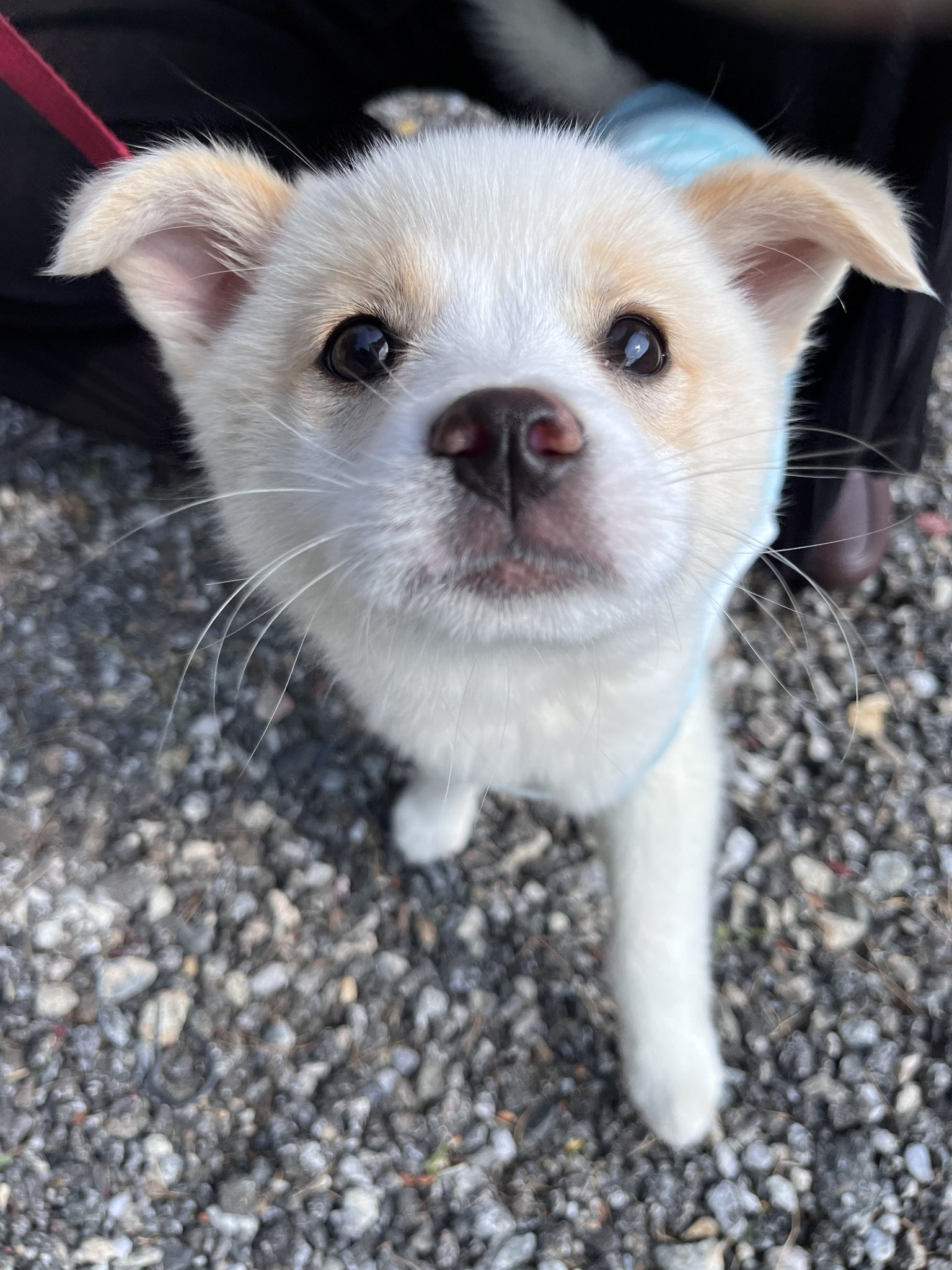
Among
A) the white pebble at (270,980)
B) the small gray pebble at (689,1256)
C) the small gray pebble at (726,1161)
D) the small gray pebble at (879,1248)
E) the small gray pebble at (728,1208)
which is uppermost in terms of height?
the small gray pebble at (879,1248)

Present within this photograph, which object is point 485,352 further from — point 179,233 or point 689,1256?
point 689,1256

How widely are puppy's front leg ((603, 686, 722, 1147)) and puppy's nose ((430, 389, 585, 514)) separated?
832 millimetres

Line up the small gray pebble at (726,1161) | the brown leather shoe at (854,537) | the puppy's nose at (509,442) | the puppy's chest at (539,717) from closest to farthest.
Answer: the puppy's nose at (509,442)
the puppy's chest at (539,717)
the small gray pebble at (726,1161)
the brown leather shoe at (854,537)

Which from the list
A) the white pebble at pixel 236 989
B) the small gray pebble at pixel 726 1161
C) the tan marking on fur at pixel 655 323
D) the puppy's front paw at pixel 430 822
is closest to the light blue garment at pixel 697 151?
the tan marking on fur at pixel 655 323

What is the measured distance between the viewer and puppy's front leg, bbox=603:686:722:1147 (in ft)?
5.71

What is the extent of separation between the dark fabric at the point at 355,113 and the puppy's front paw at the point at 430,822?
1.06m

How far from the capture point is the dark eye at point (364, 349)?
1.28 metres

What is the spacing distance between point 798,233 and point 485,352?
607 mm

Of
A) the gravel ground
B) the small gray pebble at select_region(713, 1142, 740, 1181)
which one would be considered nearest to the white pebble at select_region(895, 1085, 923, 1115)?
the gravel ground

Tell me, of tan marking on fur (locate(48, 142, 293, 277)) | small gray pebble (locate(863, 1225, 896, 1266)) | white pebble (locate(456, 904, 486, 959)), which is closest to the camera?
tan marking on fur (locate(48, 142, 293, 277))

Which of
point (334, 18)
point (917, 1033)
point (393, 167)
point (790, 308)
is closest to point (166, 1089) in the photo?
point (917, 1033)

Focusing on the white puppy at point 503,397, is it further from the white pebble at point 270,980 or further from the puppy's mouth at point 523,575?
the white pebble at point 270,980

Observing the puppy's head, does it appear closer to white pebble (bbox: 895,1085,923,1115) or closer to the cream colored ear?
the cream colored ear

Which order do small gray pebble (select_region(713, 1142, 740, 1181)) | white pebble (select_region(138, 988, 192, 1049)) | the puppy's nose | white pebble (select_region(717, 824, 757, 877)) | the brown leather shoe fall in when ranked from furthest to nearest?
the brown leather shoe, white pebble (select_region(717, 824, 757, 877)), white pebble (select_region(138, 988, 192, 1049)), small gray pebble (select_region(713, 1142, 740, 1181)), the puppy's nose
